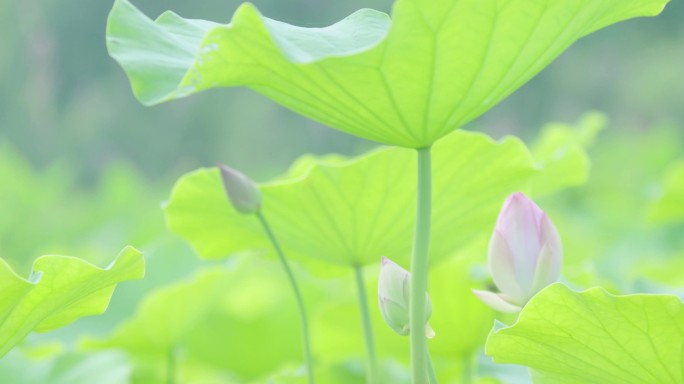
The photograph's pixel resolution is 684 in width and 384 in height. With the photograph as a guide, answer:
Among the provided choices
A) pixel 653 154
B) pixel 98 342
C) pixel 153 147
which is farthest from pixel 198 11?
pixel 98 342

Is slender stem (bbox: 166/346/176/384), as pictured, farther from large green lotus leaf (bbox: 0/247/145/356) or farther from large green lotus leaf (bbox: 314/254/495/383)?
large green lotus leaf (bbox: 0/247/145/356)

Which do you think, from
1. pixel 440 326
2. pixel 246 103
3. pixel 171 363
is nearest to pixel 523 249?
pixel 440 326

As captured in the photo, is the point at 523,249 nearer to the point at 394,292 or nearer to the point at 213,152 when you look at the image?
the point at 394,292

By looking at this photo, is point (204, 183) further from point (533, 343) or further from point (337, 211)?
point (533, 343)

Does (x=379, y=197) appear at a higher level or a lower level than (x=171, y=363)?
higher

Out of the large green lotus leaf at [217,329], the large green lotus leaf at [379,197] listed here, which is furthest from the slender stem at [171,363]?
the large green lotus leaf at [379,197]

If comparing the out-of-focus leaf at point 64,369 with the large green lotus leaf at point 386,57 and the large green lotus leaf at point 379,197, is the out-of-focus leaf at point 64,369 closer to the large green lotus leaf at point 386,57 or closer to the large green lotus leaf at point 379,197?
the large green lotus leaf at point 379,197
